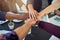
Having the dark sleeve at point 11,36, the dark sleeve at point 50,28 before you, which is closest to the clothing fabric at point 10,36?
the dark sleeve at point 11,36

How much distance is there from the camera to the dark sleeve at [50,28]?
1.02 metres

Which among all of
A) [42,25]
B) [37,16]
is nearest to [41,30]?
[42,25]

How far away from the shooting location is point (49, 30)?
3.59 feet

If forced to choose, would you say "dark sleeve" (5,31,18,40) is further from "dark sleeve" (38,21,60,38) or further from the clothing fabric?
"dark sleeve" (38,21,60,38)

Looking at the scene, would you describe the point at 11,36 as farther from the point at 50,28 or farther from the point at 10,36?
the point at 50,28

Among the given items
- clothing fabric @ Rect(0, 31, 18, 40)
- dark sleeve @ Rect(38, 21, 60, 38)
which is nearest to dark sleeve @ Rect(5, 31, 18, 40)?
clothing fabric @ Rect(0, 31, 18, 40)

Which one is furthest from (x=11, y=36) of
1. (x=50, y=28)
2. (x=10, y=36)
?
(x=50, y=28)

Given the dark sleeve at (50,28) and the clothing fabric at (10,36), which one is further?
the dark sleeve at (50,28)

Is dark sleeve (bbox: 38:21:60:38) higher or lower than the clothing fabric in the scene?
lower

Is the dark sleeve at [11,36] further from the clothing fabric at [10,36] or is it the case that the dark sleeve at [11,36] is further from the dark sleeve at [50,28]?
the dark sleeve at [50,28]

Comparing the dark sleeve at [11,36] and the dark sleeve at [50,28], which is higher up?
the dark sleeve at [11,36]

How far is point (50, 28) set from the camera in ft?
3.52

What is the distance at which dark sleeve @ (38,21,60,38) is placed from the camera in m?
1.02

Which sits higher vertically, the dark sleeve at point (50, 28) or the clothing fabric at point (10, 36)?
the clothing fabric at point (10, 36)
